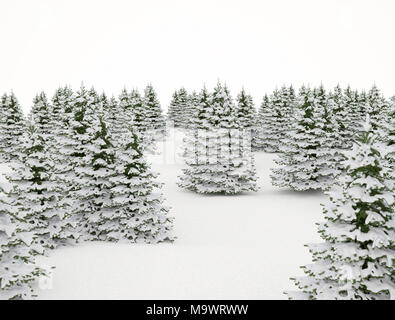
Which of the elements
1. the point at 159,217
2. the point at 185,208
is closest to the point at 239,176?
the point at 185,208

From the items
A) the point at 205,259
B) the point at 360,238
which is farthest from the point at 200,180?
the point at 360,238

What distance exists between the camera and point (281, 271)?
16.3 m

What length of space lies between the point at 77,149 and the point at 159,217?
379 inches

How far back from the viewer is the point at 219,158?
34.7m

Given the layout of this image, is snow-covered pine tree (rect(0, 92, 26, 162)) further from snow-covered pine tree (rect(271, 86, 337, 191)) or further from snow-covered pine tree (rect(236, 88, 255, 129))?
snow-covered pine tree (rect(271, 86, 337, 191))

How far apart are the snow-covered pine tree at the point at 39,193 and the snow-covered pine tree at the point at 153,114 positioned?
40630 millimetres

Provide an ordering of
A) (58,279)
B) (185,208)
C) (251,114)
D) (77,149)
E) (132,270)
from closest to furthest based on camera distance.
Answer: (58,279) → (132,270) → (77,149) → (185,208) → (251,114)

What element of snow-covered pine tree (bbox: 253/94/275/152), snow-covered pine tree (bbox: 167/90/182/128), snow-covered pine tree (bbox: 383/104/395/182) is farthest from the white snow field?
snow-covered pine tree (bbox: 167/90/182/128)

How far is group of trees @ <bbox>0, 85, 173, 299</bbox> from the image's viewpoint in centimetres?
1134

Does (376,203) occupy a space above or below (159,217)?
above

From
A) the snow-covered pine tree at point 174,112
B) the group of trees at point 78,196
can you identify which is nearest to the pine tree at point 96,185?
the group of trees at point 78,196

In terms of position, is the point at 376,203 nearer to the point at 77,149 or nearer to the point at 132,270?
the point at 132,270

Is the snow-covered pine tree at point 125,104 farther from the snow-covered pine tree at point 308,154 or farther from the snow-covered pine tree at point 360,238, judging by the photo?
the snow-covered pine tree at point 360,238

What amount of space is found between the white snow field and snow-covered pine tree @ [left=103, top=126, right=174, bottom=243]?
4.68ft
